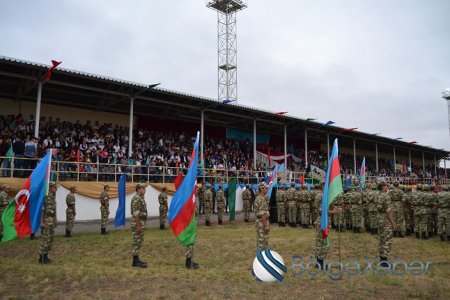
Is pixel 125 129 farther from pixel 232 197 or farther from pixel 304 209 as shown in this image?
pixel 304 209

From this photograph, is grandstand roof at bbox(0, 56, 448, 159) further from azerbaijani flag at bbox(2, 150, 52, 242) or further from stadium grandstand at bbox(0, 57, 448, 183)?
azerbaijani flag at bbox(2, 150, 52, 242)

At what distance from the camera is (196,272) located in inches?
338

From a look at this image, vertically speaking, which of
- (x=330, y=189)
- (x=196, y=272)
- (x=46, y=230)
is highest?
(x=330, y=189)

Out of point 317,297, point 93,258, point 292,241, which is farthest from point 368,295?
point 93,258

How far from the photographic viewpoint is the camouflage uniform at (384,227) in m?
8.95

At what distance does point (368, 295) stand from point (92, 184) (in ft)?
47.1

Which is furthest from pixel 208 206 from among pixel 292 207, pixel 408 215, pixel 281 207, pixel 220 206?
pixel 408 215

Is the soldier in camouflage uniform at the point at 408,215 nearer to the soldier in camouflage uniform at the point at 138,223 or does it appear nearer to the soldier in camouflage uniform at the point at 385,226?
the soldier in camouflage uniform at the point at 385,226

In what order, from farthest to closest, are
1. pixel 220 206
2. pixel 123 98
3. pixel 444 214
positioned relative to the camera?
pixel 123 98 → pixel 220 206 → pixel 444 214

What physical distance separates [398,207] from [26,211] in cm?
1136

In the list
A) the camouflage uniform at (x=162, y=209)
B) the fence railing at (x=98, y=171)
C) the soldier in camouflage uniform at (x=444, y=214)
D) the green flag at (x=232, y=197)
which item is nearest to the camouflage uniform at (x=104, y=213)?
the camouflage uniform at (x=162, y=209)

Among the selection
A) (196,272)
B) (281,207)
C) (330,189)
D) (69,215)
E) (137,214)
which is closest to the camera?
(330,189)

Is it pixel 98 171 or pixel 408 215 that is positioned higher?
pixel 98 171

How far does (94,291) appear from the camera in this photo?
7.11m
